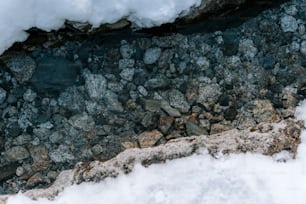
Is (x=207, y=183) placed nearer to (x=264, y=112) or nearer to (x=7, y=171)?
(x=264, y=112)

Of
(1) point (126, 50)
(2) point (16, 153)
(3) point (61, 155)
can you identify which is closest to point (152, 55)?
(1) point (126, 50)

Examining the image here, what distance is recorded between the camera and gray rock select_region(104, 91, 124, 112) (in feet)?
8.04

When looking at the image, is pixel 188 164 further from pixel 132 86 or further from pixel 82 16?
pixel 82 16

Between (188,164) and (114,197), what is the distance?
0.32 meters

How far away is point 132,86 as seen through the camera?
2461 mm

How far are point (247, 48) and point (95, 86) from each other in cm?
70

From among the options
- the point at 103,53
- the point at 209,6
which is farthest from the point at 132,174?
the point at 209,6

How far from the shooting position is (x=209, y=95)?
Answer: 2451 millimetres

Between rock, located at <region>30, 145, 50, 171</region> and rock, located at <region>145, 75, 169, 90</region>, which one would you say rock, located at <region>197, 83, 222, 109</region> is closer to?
rock, located at <region>145, 75, 169, 90</region>

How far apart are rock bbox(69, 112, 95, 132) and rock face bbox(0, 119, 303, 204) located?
7.3 inches

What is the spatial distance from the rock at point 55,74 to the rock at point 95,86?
60mm

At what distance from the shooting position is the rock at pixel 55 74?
2.44m

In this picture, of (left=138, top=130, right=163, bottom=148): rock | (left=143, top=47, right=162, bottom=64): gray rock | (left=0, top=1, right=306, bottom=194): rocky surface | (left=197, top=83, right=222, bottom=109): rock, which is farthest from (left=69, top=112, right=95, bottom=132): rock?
(left=197, top=83, right=222, bottom=109): rock

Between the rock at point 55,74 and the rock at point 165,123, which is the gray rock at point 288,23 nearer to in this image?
the rock at point 165,123
